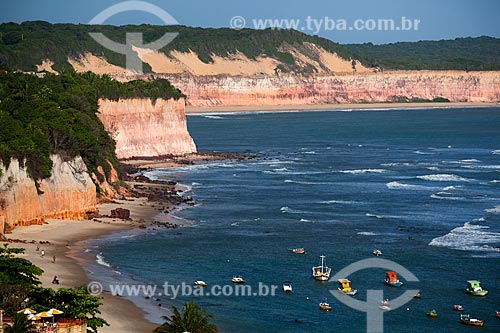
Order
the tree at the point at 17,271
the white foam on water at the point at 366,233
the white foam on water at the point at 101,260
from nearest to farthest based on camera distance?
the tree at the point at 17,271
the white foam on water at the point at 101,260
the white foam on water at the point at 366,233

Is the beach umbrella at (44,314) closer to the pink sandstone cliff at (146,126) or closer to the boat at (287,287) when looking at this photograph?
the boat at (287,287)

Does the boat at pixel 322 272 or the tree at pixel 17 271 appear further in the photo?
the boat at pixel 322 272

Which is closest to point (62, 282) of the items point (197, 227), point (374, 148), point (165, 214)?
point (197, 227)

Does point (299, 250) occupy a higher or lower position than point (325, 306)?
higher

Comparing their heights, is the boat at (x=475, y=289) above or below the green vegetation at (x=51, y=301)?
below

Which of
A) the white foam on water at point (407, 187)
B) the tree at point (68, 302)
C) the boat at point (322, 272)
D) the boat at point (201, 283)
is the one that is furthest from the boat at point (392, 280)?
the white foam on water at point (407, 187)

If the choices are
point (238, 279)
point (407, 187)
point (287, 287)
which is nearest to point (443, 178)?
point (407, 187)

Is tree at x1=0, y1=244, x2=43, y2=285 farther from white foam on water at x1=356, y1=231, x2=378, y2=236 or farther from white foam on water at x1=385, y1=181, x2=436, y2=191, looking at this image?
white foam on water at x1=385, y1=181, x2=436, y2=191

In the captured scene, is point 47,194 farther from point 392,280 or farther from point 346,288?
point 392,280
